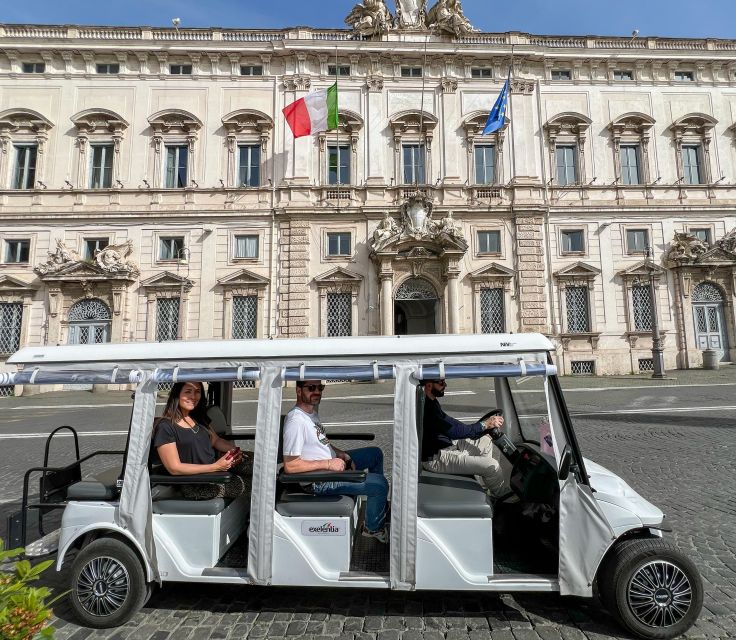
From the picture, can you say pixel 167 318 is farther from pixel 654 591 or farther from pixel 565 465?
pixel 654 591

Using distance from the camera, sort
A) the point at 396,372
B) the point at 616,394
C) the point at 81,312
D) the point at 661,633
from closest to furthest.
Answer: the point at 661,633
the point at 396,372
the point at 616,394
the point at 81,312

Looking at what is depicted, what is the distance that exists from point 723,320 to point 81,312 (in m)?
31.5

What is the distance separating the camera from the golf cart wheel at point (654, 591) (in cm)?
292

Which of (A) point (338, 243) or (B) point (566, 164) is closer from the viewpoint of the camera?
(A) point (338, 243)

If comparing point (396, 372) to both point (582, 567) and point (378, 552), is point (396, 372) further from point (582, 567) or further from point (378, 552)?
point (582, 567)

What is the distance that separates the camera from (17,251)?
822 inches

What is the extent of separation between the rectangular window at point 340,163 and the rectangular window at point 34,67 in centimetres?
1494

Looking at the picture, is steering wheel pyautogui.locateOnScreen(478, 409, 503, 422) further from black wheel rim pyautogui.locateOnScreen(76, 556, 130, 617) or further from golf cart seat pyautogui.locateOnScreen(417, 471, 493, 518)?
black wheel rim pyautogui.locateOnScreen(76, 556, 130, 617)

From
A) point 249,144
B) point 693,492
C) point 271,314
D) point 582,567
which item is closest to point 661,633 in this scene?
point 582,567

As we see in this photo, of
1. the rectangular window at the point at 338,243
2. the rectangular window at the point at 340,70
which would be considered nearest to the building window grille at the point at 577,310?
the rectangular window at the point at 338,243

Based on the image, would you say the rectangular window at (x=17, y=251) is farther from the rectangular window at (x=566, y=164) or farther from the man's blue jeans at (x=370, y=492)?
the rectangular window at (x=566, y=164)

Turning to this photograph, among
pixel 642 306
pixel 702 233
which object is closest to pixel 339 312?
pixel 642 306

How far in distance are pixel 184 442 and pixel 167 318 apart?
62.9ft

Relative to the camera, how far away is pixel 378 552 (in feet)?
11.5
